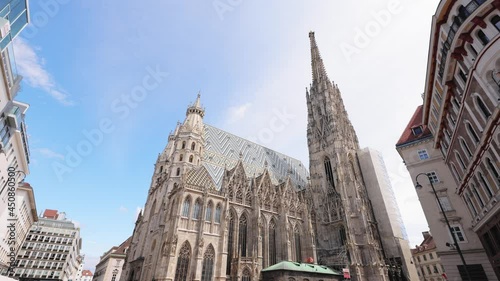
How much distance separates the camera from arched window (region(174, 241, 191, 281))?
77.8ft

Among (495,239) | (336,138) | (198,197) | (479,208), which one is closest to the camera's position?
(495,239)

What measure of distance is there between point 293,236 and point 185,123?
74.0 ft

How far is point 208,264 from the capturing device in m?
25.7

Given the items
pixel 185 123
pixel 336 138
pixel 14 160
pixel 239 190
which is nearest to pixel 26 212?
pixel 14 160

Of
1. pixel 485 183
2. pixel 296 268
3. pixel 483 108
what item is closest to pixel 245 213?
pixel 296 268

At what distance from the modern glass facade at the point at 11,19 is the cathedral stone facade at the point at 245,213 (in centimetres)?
1832

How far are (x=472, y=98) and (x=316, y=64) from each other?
45894 mm

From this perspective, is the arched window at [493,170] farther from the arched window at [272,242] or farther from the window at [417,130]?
the arched window at [272,242]

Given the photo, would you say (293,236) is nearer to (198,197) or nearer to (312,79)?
(198,197)

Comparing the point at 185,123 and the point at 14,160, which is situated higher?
the point at 185,123

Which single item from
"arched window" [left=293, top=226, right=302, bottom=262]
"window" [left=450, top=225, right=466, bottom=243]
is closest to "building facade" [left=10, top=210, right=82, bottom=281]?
"arched window" [left=293, top=226, right=302, bottom=262]

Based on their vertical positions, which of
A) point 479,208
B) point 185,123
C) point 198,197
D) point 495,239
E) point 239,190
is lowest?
point 495,239

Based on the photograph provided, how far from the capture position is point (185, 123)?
3612 centimetres

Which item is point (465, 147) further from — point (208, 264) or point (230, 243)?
point (208, 264)
